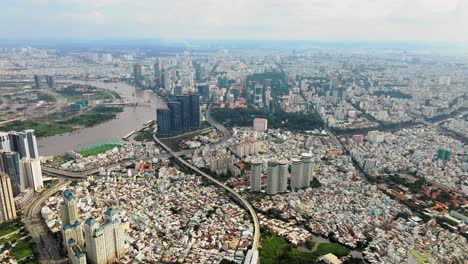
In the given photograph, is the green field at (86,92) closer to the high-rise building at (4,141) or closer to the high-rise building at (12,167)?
the high-rise building at (4,141)

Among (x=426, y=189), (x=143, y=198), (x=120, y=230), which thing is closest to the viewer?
(x=120, y=230)

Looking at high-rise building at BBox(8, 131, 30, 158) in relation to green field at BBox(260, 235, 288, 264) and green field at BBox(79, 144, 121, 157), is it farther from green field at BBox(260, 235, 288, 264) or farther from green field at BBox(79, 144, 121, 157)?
green field at BBox(260, 235, 288, 264)

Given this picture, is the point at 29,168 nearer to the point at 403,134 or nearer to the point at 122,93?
the point at 403,134

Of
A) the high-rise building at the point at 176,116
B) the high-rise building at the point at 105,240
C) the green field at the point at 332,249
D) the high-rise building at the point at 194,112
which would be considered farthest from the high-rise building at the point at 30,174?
the high-rise building at the point at 194,112

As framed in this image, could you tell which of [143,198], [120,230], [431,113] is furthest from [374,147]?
[120,230]

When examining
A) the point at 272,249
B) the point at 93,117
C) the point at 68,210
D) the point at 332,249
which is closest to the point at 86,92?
the point at 93,117

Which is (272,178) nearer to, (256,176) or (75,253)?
(256,176)

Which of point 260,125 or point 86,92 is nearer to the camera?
point 260,125
